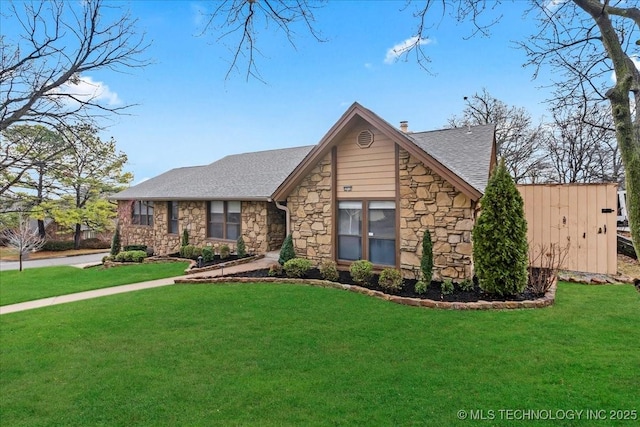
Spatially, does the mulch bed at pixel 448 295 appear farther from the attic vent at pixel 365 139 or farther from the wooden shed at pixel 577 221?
the attic vent at pixel 365 139

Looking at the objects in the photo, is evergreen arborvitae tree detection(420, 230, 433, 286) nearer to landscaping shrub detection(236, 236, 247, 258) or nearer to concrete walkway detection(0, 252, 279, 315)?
concrete walkway detection(0, 252, 279, 315)

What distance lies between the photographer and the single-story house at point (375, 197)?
27.7 ft

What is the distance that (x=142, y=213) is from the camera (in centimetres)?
1959

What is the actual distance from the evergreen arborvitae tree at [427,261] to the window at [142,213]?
15.5 metres

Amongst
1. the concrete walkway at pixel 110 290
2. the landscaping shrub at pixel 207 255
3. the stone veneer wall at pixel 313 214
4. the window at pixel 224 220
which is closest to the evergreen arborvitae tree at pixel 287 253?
the stone veneer wall at pixel 313 214

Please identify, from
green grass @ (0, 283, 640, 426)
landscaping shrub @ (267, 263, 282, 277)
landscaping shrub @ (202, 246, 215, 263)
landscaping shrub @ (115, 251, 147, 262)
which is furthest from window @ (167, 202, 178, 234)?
green grass @ (0, 283, 640, 426)

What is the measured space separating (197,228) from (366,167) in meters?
9.42

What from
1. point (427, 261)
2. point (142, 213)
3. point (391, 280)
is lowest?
point (391, 280)

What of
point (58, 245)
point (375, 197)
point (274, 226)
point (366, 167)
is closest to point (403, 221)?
point (375, 197)

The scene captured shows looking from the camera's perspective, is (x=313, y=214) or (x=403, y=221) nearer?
(x=403, y=221)

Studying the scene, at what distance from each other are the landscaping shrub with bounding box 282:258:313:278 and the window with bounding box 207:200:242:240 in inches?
214

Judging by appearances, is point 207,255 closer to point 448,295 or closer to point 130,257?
point 130,257

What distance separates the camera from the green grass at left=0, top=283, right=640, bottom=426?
3678mm

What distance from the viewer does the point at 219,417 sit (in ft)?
11.8
